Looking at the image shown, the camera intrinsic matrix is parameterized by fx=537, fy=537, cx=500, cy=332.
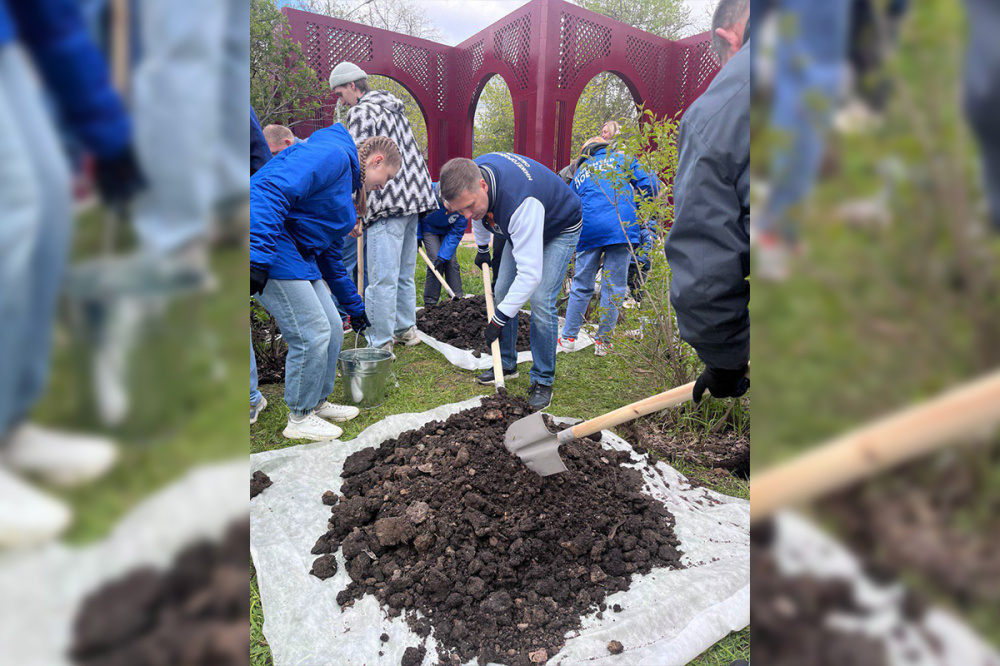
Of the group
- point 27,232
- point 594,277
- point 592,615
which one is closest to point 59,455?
point 27,232

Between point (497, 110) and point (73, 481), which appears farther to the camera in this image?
point (497, 110)

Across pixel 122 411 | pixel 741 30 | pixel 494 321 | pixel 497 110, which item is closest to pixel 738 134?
pixel 741 30

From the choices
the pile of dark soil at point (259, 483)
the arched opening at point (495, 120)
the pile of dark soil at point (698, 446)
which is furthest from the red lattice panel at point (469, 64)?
the pile of dark soil at point (259, 483)

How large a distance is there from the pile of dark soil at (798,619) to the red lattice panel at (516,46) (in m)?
11.6

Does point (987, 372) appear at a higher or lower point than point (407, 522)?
higher

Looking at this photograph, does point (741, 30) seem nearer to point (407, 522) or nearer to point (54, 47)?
point (54, 47)

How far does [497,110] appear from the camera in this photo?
16.9 m

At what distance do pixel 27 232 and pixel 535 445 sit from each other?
2637 millimetres

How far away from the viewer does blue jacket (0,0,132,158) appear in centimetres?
33

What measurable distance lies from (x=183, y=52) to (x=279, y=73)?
9037 millimetres

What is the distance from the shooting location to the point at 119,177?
0.37 metres

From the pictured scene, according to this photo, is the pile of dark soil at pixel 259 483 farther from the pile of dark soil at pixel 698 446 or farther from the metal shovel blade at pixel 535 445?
the pile of dark soil at pixel 698 446

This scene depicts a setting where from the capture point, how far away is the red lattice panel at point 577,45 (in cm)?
1048

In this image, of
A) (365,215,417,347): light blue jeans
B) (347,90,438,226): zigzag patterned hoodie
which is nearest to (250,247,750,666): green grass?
(365,215,417,347): light blue jeans
